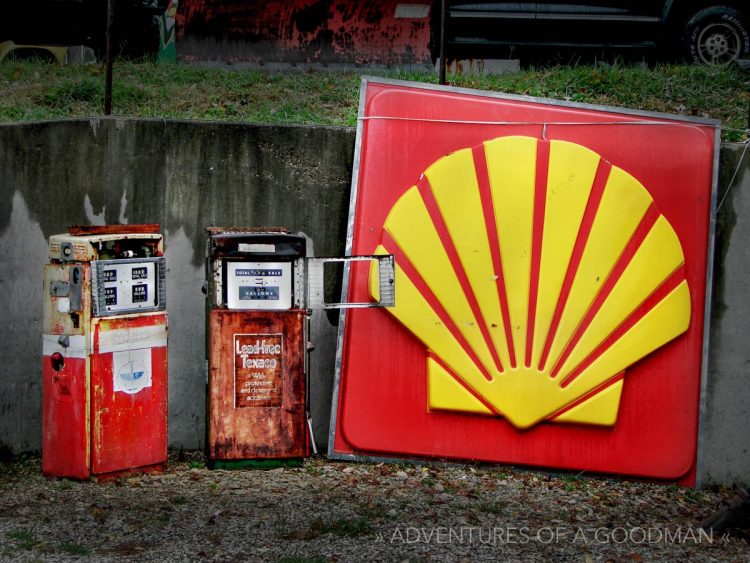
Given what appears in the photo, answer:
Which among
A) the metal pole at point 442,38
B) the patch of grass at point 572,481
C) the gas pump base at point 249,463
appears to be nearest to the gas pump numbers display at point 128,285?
the gas pump base at point 249,463

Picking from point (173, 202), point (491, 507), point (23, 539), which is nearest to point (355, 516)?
point (491, 507)

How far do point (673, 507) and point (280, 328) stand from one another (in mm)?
2488

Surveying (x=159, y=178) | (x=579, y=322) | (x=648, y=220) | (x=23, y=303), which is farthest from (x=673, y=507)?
(x=23, y=303)

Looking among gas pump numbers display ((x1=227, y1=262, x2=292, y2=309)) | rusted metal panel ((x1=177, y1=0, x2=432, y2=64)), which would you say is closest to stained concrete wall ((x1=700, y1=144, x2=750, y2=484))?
gas pump numbers display ((x1=227, y1=262, x2=292, y2=309))

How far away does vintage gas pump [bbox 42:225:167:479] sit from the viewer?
526 centimetres

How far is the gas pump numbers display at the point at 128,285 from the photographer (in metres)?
5.31

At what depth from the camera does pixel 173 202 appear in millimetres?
6051

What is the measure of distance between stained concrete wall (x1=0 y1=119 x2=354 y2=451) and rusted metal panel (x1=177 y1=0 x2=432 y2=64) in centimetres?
255

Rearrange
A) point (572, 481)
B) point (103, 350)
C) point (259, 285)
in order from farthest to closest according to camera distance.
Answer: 1. point (572, 481)
2. point (259, 285)
3. point (103, 350)

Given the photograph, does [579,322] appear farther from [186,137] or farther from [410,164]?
[186,137]

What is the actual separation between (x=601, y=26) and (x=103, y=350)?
523 cm

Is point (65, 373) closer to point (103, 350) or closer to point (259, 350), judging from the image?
point (103, 350)

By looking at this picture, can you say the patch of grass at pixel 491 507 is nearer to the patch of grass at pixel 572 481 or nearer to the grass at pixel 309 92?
the patch of grass at pixel 572 481

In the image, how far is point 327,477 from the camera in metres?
5.56
